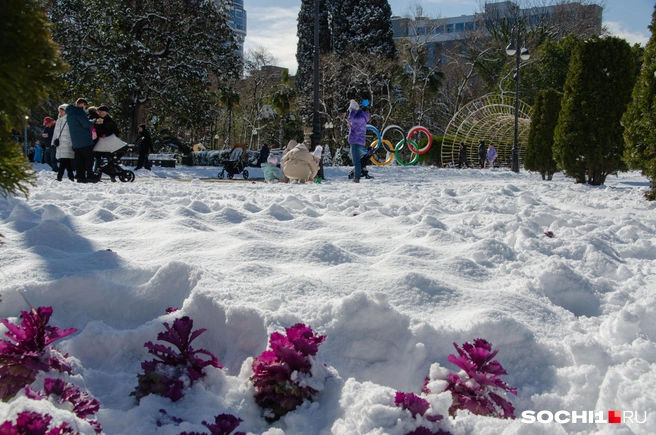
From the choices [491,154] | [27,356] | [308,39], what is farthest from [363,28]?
[27,356]

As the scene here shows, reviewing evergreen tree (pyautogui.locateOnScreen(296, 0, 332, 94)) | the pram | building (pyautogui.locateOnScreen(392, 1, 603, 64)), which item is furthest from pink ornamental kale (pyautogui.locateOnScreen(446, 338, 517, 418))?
evergreen tree (pyautogui.locateOnScreen(296, 0, 332, 94))

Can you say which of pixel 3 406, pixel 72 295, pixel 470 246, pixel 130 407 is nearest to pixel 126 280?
pixel 72 295

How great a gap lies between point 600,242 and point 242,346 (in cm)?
344

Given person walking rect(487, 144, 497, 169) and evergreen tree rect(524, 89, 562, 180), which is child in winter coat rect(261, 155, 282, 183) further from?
person walking rect(487, 144, 497, 169)

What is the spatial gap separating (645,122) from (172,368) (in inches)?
342

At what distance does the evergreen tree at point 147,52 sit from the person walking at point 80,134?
9078mm

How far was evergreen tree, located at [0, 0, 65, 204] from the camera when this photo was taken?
62.1 inches

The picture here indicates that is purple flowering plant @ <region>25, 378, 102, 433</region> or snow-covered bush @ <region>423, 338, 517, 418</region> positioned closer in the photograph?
purple flowering plant @ <region>25, 378, 102, 433</region>

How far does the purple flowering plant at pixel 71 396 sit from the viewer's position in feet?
6.17

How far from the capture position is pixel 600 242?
465 centimetres

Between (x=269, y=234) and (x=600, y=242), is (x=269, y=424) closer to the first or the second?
(x=269, y=234)

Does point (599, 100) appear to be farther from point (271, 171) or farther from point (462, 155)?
point (462, 155)

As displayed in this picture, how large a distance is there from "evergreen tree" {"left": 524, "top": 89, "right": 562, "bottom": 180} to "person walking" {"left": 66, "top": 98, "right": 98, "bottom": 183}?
12073 mm

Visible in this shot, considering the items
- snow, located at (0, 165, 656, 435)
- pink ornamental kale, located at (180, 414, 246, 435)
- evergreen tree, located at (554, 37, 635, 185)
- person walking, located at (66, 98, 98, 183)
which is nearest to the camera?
pink ornamental kale, located at (180, 414, 246, 435)
